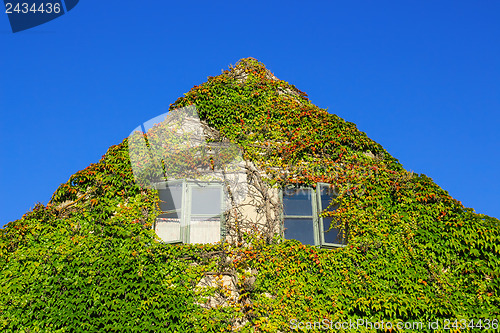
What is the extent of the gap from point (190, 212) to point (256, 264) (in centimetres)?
191

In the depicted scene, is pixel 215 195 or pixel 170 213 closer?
pixel 170 213

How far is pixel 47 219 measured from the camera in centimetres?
920

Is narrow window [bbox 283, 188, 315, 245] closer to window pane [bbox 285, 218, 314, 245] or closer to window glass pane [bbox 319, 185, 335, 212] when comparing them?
window pane [bbox 285, 218, 314, 245]

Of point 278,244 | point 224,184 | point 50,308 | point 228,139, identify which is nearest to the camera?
point 50,308

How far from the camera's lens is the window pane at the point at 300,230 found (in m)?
9.36

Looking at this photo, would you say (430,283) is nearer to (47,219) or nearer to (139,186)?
(139,186)

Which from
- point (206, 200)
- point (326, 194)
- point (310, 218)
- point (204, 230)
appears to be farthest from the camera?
point (326, 194)

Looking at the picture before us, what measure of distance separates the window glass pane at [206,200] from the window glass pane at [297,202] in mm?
1549

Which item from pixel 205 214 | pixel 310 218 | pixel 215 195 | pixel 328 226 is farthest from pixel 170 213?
pixel 328 226

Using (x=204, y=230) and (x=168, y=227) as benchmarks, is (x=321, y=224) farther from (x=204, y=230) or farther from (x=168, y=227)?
(x=168, y=227)

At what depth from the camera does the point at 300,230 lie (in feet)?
31.0

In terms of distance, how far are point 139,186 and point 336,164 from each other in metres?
4.65

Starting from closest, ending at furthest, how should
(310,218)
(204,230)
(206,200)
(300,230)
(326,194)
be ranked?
(204,230)
(300,230)
(310,218)
(206,200)
(326,194)

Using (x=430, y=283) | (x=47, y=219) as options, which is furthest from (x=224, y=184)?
(x=430, y=283)
